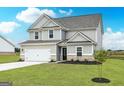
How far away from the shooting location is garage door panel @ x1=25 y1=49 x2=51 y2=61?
22969mm

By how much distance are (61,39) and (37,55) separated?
4.08 m

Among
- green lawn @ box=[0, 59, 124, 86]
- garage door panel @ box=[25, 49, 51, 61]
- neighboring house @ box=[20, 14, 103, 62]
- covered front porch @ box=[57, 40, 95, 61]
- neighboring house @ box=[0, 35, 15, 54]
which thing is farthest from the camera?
neighboring house @ box=[0, 35, 15, 54]

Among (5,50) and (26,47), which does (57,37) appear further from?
(5,50)

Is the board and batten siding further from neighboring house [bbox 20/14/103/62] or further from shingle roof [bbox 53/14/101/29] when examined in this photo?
shingle roof [bbox 53/14/101/29]

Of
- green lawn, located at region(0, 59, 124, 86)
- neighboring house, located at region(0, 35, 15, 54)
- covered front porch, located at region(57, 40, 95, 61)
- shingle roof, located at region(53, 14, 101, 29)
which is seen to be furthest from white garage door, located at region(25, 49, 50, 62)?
neighboring house, located at region(0, 35, 15, 54)

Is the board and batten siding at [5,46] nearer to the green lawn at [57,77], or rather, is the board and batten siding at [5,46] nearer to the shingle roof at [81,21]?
the shingle roof at [81,21]

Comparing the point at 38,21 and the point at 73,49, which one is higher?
the point at 38,21

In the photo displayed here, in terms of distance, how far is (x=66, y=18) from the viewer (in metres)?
27.9

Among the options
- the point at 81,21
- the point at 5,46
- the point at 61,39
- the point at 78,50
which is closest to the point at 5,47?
the point at 5,46

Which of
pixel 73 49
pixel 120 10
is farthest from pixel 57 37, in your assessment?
pixel 120 10

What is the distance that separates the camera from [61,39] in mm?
23875

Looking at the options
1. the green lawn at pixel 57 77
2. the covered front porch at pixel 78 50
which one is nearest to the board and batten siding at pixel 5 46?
the covered front porch at pixel 78 50

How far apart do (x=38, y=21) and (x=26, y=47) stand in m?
4.38
